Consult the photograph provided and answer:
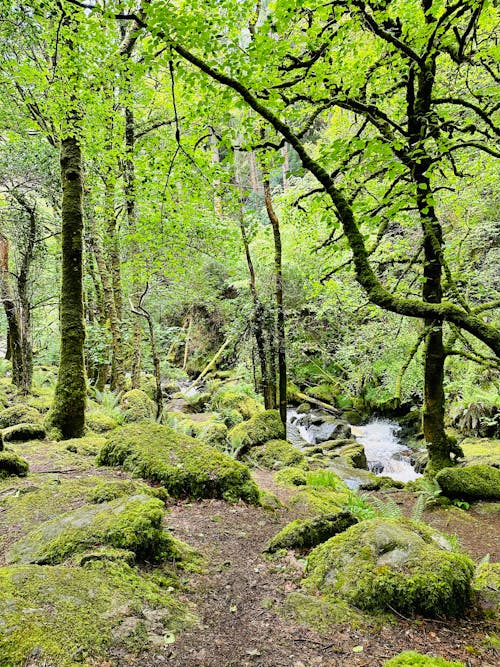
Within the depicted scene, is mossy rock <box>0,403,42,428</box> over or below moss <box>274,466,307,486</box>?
over

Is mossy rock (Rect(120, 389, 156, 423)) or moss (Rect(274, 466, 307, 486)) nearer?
moss (Rect(274, 466, 307, 486))

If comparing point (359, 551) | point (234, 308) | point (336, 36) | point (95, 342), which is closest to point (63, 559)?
point (359, 551)

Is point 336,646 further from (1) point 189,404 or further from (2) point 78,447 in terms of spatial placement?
(1) point 189,404

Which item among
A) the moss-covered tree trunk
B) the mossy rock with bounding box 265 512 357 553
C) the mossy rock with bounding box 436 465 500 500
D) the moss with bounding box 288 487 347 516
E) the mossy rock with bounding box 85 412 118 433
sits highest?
the moss-covered tree trunk

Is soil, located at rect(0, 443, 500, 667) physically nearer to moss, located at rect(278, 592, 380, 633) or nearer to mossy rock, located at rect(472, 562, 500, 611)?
moss, located at rect(278, 592, 380, 633)

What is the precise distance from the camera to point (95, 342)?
470 inches

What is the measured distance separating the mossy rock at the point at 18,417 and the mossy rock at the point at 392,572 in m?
6.45

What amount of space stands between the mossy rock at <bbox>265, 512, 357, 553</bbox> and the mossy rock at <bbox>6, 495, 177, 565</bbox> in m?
1.09

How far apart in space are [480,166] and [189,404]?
42.6 feet

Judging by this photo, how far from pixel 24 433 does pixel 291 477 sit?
4841mm

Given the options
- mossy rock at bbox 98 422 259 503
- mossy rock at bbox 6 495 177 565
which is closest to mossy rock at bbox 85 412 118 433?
mossy rock at bbox 98 422 259 503

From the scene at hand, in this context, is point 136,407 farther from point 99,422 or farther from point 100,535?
point 100,535

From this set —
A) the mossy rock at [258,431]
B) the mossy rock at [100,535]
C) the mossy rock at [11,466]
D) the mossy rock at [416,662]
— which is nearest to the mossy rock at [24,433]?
the mossy rock at [11,466]

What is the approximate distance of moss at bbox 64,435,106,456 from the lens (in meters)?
5.95
